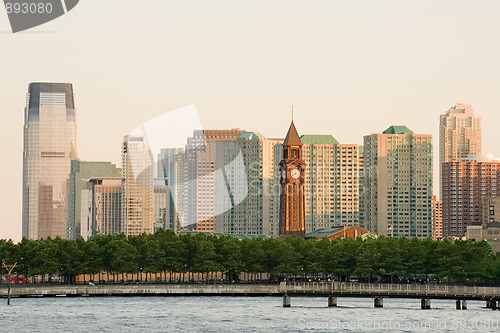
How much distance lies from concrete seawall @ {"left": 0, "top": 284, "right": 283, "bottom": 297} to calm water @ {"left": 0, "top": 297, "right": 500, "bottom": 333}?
4.44 ft

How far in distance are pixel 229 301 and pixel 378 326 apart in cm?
4636

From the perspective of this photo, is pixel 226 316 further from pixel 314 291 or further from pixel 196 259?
pixel 196 259

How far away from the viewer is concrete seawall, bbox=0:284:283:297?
552 feet

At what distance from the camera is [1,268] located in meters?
189

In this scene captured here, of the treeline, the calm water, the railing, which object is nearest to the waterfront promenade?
the railing

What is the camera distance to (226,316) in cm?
14175

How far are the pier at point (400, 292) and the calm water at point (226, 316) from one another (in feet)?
6.58

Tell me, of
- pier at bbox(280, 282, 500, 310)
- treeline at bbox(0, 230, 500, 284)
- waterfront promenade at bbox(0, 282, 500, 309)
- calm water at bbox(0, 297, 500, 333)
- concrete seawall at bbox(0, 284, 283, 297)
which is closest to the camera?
calm water at bbox(0, 297, 500, 333)

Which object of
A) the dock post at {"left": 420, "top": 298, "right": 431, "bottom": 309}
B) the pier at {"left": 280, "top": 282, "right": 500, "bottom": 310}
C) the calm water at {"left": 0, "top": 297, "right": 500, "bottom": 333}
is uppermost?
the pier at {"left": 280, "top": 282, "right": 500, "bottom": 310}

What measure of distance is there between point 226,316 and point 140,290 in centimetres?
3402

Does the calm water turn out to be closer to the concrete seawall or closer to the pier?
the concrete seawall

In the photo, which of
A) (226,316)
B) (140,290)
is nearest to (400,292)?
(226,316)

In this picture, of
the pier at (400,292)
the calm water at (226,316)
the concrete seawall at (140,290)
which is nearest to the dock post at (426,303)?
the pier at (400,292)

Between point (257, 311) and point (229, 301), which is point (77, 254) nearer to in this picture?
point (229, 301)
